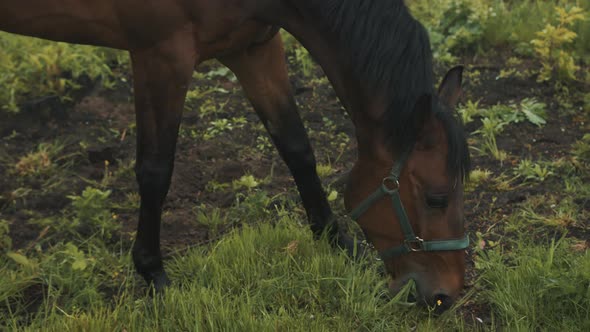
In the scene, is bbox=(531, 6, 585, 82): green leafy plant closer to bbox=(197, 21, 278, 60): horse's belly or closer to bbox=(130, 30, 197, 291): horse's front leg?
bbox=(197, 21, 278, 60): horse's belly

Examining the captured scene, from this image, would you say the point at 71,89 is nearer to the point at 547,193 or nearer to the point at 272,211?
the point at 272,211

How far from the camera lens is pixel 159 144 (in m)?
3.41

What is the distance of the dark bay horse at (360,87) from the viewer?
3020 mm

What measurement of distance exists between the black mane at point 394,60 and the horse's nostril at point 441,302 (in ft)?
1.61

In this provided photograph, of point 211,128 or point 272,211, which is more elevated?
point 211,128

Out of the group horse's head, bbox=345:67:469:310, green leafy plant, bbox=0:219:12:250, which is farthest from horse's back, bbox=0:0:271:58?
green leafy plant, bbox=0:219:12:250

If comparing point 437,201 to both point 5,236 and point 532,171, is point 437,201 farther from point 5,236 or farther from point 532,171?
point 5,236

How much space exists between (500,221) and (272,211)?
1131 millimetres

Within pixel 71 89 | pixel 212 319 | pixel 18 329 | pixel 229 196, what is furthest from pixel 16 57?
pixel 212 319

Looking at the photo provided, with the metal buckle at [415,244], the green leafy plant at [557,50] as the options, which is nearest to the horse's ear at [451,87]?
the metal buckle at [415,244]

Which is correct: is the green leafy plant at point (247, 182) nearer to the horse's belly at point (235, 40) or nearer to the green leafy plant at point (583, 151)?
the horse's belly at point (235, 40)

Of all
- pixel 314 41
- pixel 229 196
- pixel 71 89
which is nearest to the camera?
pixel 314 41

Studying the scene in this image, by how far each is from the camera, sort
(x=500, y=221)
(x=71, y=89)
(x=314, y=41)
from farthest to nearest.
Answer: (x=71, y=89) → (x=500, y=221) → (x=314, y=41)

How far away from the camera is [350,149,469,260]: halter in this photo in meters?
3.08
